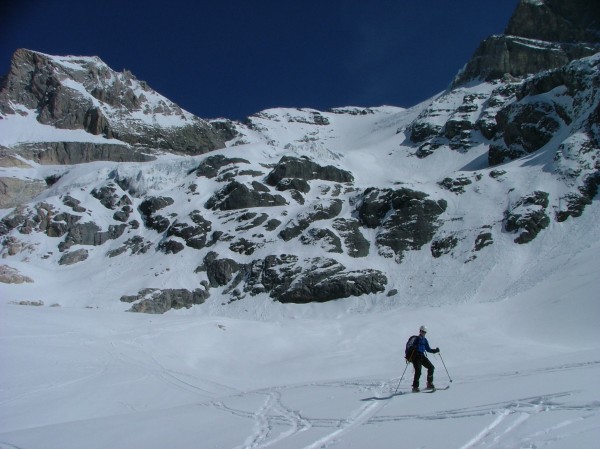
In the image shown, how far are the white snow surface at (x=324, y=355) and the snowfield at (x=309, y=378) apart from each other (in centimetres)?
8

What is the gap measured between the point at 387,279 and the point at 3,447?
44.9 m

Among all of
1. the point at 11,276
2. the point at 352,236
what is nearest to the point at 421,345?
the point at 352,236

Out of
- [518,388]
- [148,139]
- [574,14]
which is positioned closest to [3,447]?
[518,388]

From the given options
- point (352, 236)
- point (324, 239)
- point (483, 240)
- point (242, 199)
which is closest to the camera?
point (483, 240)

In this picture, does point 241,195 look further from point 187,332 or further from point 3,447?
point 3,447

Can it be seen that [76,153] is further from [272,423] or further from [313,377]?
[272,423]

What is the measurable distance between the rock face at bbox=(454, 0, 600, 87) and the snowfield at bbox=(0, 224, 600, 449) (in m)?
77.0

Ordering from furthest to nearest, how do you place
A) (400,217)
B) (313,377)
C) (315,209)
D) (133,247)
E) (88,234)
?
(88,234) → (133,247) → (315,209) → (400,217) → (313,377)

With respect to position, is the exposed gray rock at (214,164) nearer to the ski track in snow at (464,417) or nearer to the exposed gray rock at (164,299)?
the exposed gray rock at (164,299)

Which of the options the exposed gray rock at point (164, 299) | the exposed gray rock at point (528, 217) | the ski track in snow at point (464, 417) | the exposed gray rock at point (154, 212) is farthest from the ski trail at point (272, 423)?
the exposed gray rock at point (154, 212)

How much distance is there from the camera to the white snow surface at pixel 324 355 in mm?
9125

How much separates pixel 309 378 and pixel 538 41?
12106 cm

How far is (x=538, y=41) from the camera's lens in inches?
4707

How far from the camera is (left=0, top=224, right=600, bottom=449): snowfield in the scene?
8.55m
